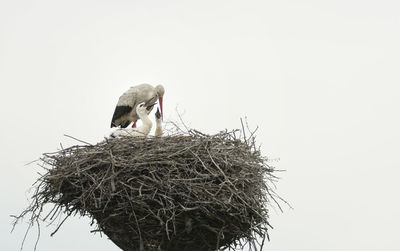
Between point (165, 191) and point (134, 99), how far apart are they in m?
3.85

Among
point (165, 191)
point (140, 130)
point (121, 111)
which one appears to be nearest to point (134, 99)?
point (121, 111)

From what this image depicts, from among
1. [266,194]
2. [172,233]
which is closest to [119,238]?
[172,233]

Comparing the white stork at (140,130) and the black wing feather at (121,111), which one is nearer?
the white stork at (140,130)

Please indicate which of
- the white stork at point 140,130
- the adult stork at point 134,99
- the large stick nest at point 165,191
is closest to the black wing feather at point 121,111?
the adult stork at point 134,99

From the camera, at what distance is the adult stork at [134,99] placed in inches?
382

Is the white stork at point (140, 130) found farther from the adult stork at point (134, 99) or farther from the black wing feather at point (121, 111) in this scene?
the black wing feather at point (121, 111)

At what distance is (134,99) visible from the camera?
32.2ft

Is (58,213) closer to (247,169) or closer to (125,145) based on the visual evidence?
(125,145)

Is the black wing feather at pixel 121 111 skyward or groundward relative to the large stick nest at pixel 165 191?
skyward

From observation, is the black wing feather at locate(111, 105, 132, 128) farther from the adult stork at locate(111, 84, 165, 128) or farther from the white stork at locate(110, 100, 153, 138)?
the white stork at locate(110, 100, 153, 138)

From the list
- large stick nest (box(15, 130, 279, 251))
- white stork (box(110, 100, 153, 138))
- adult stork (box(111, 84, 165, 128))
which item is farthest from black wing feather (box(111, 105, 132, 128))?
large stick nest (box(15, 130, 279, 251))

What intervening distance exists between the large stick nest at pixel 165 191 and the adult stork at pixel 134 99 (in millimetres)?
2875

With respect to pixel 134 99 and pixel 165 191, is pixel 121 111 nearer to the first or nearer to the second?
pixel 134 99

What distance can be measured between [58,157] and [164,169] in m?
1.24
